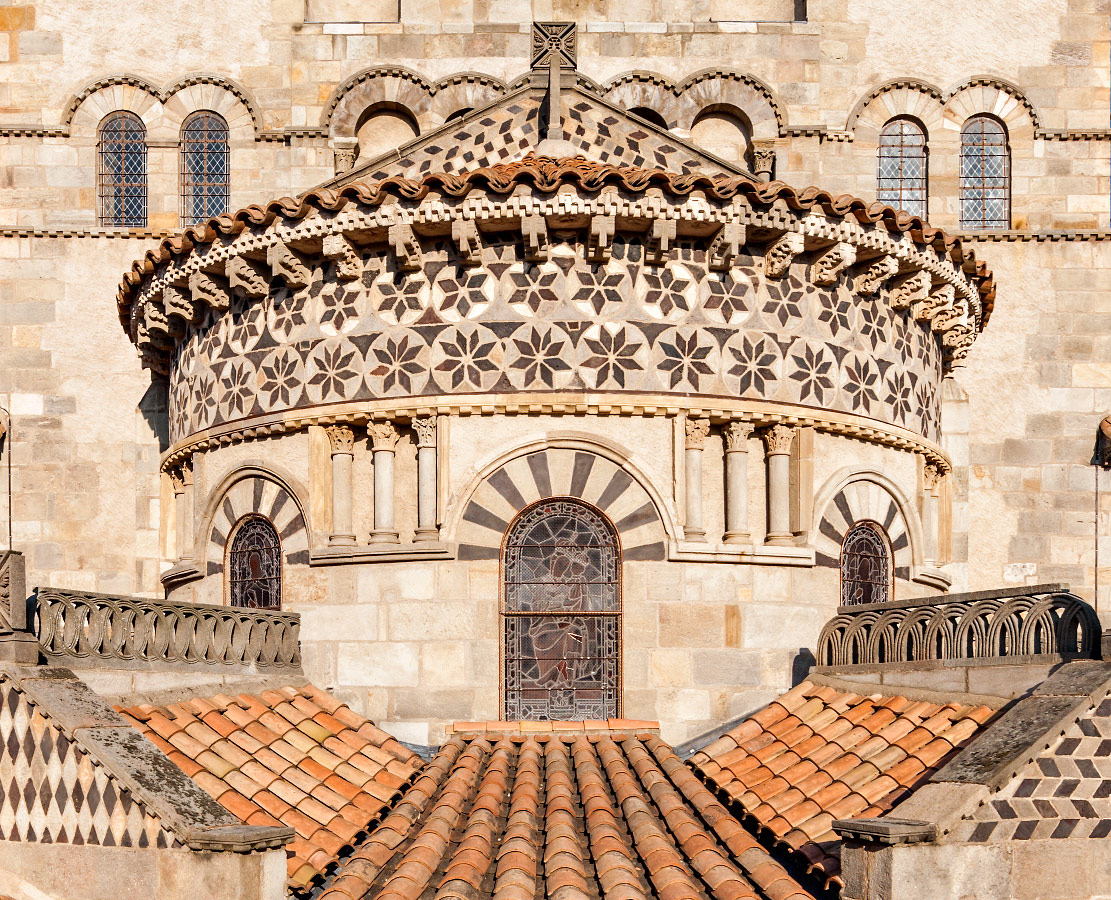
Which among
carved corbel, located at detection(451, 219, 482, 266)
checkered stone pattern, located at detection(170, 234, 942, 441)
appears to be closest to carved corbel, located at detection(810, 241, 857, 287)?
checkered stone pattern, located at detection(170, 234, 942, 441)

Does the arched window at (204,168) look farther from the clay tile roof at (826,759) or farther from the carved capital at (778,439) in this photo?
the clay tile roof at (826,759)

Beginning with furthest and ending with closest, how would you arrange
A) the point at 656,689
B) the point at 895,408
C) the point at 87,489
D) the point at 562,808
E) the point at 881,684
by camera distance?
1. the point at 87,489
2. the point at 895,408
3. the point at 656,689
4. the point at 881,684
5. the point at 562,808

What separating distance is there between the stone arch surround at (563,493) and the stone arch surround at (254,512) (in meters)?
2.02

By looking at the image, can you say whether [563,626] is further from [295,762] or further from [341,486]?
[295,762]

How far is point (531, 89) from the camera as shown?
17234 mm

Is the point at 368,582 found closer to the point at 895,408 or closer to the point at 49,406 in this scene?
the point at 895,408

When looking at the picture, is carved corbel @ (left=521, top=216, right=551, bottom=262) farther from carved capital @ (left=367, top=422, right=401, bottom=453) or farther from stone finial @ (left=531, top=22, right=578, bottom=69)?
stone finial @ (left=531, top=22, right=578, bottom=69)

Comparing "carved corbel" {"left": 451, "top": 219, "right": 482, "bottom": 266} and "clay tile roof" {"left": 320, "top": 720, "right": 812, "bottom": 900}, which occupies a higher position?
"carved corbel" {"left": 451, "top": 219, "right": 482, "bottom": 266}

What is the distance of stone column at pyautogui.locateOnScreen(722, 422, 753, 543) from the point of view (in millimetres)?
15680

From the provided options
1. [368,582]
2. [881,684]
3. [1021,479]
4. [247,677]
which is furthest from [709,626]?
[1021,479]

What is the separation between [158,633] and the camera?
13250 millimetres

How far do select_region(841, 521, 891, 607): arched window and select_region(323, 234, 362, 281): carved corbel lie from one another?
6.16 m

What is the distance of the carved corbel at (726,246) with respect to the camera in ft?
50.6

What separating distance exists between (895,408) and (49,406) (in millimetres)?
13541
